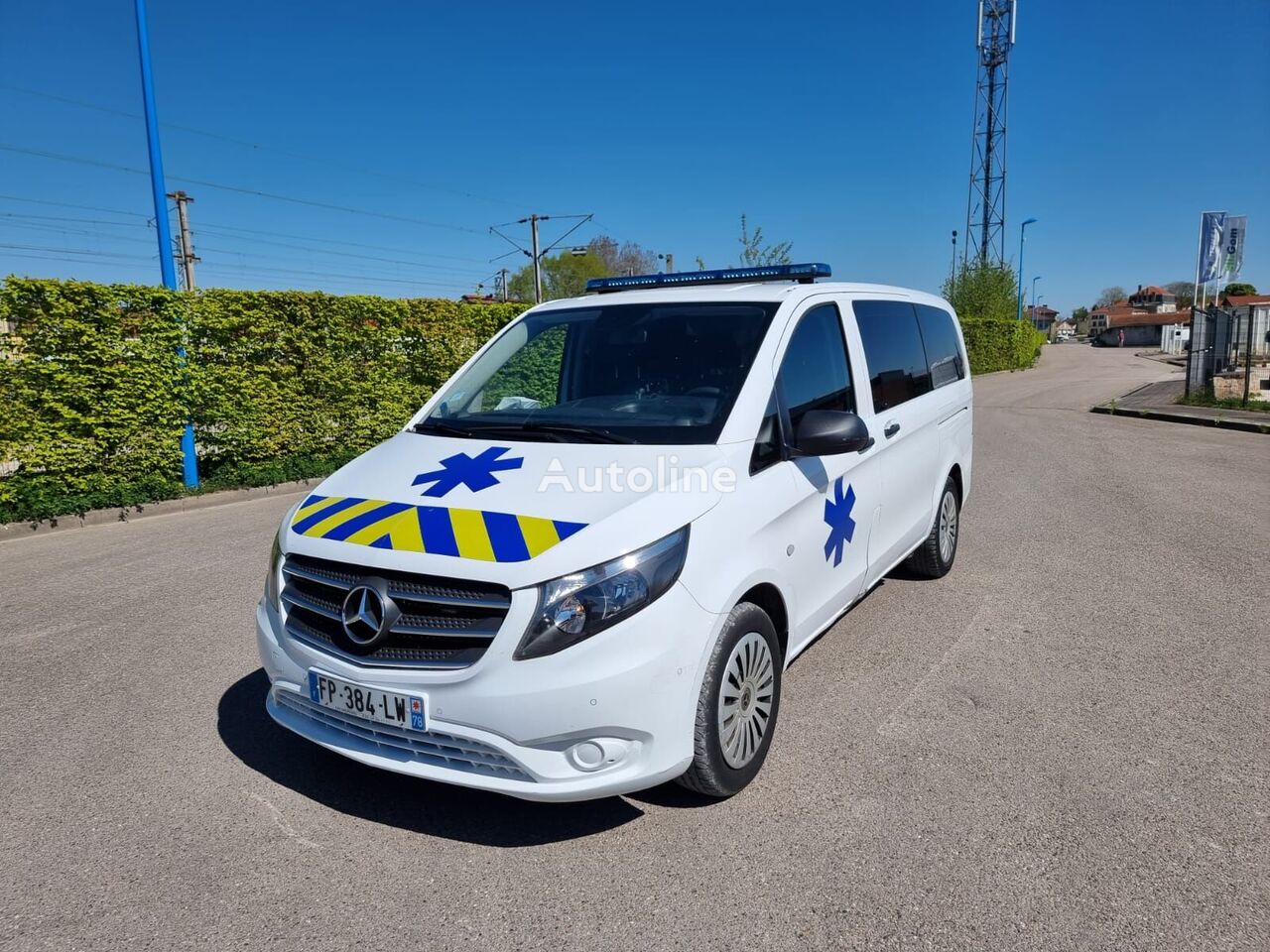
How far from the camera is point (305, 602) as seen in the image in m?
3.03

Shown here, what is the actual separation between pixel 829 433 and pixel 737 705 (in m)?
1.11

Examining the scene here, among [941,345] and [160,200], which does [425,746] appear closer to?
[941,345]

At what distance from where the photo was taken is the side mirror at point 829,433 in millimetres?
3381

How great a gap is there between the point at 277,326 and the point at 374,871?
362 inches

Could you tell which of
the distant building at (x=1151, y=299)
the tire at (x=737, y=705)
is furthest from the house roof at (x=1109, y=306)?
the tire at (x=737, y=705)

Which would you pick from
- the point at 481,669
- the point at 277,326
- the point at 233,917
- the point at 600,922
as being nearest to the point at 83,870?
the point at 233,917

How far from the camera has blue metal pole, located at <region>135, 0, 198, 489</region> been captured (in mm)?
9508

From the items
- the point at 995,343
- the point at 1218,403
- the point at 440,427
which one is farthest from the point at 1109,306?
the point at 440,427

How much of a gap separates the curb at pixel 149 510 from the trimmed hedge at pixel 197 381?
0.09 metres

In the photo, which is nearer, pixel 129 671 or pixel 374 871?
pixel 374 871

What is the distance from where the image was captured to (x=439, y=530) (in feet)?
9.35

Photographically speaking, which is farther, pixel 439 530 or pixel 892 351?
pixel 892 351

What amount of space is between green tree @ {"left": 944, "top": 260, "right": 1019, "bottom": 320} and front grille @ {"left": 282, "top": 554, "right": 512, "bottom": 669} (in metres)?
39.1

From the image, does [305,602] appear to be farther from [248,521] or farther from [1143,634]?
[248,521]
